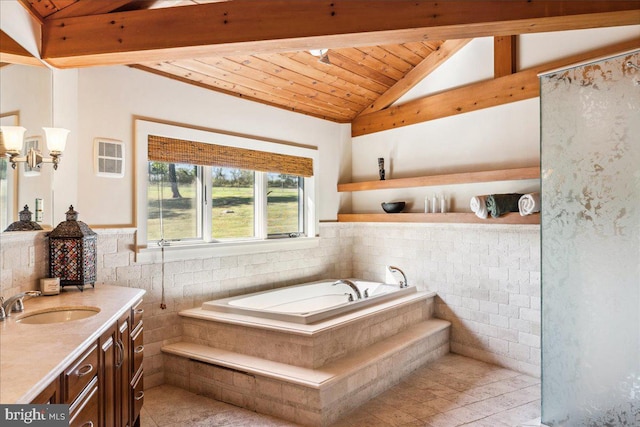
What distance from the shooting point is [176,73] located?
11.6 ft

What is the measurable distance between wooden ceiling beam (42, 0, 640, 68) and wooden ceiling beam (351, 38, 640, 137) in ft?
4.03

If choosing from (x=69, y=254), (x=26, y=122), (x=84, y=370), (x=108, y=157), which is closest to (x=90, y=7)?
(x=26, y=122)

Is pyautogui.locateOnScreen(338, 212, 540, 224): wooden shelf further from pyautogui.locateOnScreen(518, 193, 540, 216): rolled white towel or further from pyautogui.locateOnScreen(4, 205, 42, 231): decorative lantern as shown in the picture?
pyautogui.locateOnScreen(4, 205, 42, 231): decorative lantern

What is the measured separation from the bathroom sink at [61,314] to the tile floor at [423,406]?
109cm

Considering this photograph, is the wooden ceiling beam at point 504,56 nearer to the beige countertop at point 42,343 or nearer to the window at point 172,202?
the window at point 172,202

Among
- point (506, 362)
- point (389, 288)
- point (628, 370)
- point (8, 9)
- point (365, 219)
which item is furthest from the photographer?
point (365, 219)

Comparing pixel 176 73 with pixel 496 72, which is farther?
pixel 496 72

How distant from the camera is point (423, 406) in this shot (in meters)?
3.04

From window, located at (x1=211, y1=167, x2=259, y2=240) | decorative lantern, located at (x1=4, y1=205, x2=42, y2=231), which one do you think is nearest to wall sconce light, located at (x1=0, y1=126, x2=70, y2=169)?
decorative lantern, located at (x1=4, y1=205, x2=42, y2=231)

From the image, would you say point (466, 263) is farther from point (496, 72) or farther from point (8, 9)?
point (8, 9)

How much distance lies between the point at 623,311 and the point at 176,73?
12.5 feet

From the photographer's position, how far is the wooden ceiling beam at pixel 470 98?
346cm

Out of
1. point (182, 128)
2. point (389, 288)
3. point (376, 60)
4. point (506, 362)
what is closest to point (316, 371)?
point (389, 288)

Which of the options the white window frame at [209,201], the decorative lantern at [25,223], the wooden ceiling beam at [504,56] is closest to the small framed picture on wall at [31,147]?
the decorative lantern at [25,223]
